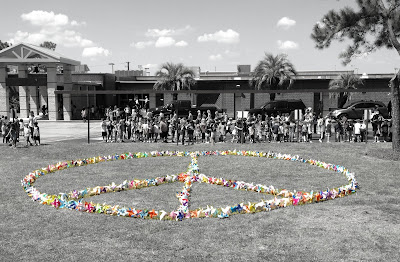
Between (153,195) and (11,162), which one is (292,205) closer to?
(153,195)

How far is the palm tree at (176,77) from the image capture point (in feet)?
144

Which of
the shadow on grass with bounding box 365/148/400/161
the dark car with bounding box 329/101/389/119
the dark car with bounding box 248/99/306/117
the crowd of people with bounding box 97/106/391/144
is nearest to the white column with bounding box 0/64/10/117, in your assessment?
the crowd of people with bounding box 97/106/391/144

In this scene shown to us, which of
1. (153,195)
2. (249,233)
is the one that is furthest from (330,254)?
(153,195)

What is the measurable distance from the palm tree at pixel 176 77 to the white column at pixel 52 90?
35.9 feet

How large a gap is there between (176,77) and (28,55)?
48.8 feet

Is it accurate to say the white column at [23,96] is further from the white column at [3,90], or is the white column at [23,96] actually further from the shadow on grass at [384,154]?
the shadow on grass at [384,154]

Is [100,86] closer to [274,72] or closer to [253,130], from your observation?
[274,72]

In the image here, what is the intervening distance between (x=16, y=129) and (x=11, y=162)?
541 cm

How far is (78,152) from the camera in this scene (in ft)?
65.9

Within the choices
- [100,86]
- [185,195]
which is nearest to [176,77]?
[100,86]

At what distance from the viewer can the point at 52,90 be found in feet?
130

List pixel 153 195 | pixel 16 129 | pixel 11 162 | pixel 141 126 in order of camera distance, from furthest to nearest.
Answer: pixel 141 126 < pixel 16 129 < pixel 11 162 < pixel 153 195

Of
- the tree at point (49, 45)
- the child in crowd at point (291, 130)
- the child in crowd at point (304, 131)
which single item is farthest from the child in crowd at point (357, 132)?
the tree at point (49, 45)

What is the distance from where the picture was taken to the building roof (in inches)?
1533
